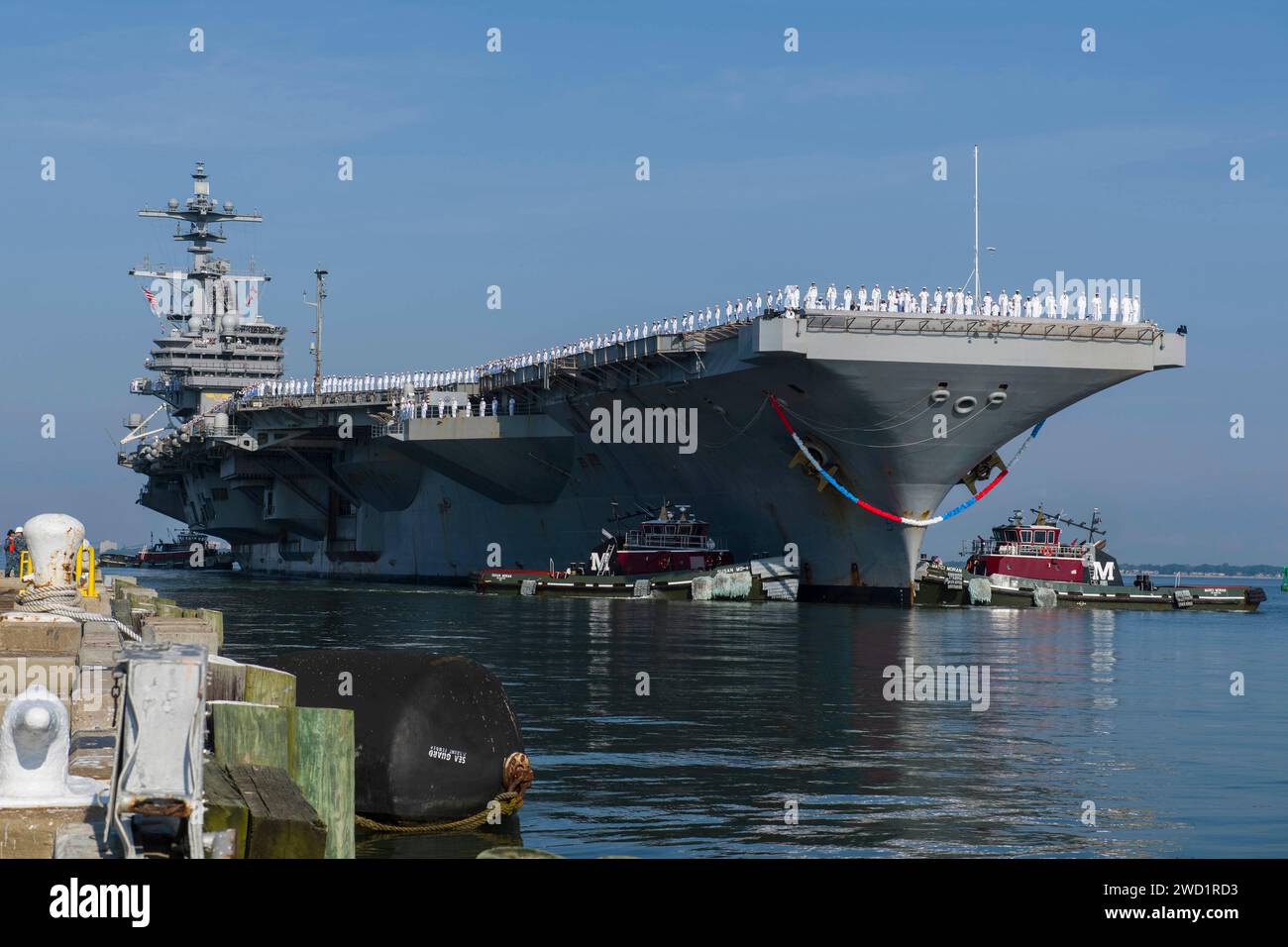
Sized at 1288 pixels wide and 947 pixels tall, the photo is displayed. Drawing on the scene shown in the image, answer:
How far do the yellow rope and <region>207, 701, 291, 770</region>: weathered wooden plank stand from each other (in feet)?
6.57

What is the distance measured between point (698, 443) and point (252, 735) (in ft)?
122

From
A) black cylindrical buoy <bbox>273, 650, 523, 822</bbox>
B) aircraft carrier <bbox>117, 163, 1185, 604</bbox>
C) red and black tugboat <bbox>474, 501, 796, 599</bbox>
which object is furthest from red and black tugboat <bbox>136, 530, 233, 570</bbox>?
black cylindrical buoy <bbox>273, 650, 523, 822</bbox>

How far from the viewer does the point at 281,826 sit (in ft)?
21.6

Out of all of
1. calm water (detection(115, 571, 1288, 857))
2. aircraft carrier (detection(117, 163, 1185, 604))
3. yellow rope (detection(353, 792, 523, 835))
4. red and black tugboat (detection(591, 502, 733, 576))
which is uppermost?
aircraft carrier (detection(117, 163, 1185, 604))

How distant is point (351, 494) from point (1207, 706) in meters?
51.4

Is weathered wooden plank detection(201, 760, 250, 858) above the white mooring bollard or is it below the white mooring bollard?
below

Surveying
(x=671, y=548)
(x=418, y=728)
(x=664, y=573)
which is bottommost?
(x=418, y=728)

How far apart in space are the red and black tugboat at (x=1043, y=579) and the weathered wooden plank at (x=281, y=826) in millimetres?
38698

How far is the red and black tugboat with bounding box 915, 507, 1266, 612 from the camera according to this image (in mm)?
45719

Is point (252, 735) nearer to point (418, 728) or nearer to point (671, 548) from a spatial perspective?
point (418, 728)

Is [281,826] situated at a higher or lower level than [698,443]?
lower

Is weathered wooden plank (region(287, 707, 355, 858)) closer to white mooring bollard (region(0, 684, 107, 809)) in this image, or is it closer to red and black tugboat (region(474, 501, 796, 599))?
white mooring bollard (region(0, 684, 107, 809))

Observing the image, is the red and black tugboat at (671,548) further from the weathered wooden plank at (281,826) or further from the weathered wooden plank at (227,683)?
the weathered wooden plank at (281,826)

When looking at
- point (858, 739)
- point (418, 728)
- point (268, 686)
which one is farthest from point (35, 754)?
point (858, 739)
